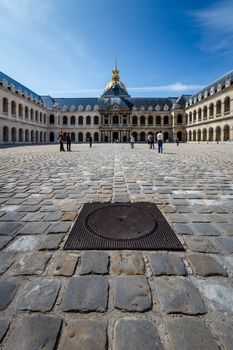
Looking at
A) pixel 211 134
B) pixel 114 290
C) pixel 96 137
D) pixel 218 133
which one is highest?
pixel 96 137

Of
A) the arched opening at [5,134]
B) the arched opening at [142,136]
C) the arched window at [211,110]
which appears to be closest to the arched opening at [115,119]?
the arched opening at [142,136]

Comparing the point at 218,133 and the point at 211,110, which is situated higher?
the point at 211,110

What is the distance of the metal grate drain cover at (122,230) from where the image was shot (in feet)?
8.60

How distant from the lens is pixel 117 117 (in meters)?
68.6

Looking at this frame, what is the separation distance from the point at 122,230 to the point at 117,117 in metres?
68.2

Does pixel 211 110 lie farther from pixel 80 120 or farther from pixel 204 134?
pixel 80 120

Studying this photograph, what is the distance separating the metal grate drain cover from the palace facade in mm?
44692

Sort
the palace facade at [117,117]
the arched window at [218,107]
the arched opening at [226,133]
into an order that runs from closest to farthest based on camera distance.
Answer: the arched opening at [226,133]
the arched window at [218,107]
the palace facade at [117,117]

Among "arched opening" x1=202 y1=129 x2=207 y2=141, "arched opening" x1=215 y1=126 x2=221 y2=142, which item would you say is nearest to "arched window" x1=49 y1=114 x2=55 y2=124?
"arched opening" x1=202 y1=129 x2=207 y2=141

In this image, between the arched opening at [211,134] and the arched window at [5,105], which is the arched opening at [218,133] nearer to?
the arched opening at [211,134]

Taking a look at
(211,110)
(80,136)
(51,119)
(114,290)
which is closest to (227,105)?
(211,110)

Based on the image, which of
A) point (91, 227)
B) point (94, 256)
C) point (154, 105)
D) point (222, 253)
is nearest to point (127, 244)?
point (94, 256)

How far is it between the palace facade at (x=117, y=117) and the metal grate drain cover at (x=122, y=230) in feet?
147

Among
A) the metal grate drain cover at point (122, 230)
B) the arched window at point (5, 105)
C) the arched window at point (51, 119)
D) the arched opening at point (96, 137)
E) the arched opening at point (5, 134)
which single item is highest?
the arched window at point (51, 119)
